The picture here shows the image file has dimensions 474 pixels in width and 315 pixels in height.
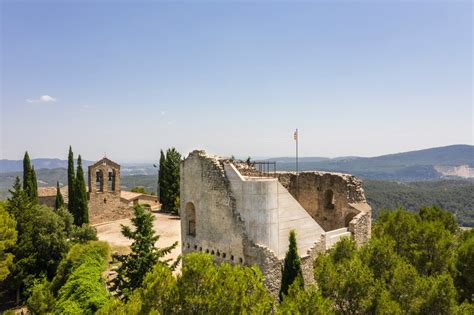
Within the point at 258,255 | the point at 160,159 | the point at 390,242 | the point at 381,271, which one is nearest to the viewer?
the point at 381,271

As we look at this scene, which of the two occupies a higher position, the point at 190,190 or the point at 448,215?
the point at 190,190

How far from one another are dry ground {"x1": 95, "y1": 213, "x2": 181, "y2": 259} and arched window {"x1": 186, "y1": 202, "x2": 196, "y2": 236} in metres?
7.99

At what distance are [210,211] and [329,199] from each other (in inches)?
552

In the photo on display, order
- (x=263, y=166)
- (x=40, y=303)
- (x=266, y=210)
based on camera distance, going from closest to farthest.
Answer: (x=266, y=210)
(x=40, y=303)
(x=263, y=166)

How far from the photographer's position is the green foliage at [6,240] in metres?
24.5

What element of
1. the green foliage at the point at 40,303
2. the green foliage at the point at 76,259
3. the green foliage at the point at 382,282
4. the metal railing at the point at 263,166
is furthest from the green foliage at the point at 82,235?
the green foliage at the point at 382,282

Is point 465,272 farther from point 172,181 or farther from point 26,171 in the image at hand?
point 26,171

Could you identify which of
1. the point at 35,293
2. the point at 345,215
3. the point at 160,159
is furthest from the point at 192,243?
the point at 160,159

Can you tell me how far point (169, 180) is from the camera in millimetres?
50344

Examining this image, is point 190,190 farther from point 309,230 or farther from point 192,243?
point 309,230

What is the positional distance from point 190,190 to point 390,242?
36.5ft

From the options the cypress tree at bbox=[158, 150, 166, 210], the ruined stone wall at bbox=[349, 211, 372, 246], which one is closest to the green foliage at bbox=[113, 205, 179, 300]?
the ruined stone wall at bbox=[349, 211, 372, 246]

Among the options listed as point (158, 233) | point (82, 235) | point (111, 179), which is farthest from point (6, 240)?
point (111, 179)

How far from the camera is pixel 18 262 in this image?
86.8 feet
